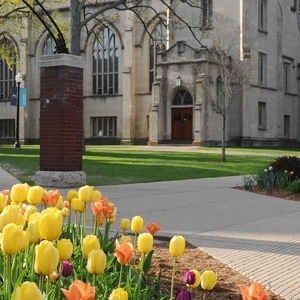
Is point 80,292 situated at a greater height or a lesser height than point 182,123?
lesser

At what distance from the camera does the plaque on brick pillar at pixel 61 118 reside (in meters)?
13.9

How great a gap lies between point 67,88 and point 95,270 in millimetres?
11599

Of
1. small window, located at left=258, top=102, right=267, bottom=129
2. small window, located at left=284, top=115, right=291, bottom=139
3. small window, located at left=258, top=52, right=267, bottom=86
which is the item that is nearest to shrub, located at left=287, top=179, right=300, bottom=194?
small window, located at left=258, top=102, right=267, bottom=129

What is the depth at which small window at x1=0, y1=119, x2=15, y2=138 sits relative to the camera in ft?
186

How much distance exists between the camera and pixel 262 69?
158 feet

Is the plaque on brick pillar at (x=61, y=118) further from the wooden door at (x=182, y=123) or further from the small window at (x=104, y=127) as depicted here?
the small window at (x=104, y=127)

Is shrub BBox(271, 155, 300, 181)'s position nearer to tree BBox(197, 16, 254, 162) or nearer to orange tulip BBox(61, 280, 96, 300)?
orange tulip BBox(61, 280, 96, 300)

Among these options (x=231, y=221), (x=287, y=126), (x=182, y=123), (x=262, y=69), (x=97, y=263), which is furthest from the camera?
(x=287, y=126)

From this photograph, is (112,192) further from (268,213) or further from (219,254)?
(219,254)

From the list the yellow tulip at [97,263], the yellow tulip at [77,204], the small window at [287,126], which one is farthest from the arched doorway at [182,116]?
the yellow tulip at [97,263]

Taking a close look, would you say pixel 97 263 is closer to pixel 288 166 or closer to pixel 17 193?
pixel 17 193

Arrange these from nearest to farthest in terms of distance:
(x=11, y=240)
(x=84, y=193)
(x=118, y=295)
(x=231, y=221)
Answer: (x=118, y=295)
(x=11, y=240)
(x=84, y=193)
(x=231, y=221)

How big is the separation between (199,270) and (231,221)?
3.71 meters

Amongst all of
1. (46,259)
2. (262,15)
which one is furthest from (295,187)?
(262,15)
